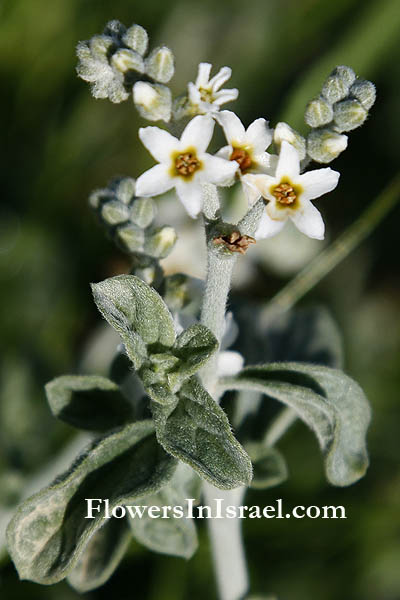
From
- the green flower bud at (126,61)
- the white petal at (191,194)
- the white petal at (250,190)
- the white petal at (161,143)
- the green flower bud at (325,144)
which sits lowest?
the white petal at (191,194)

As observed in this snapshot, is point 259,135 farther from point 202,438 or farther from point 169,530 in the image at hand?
point 169,530

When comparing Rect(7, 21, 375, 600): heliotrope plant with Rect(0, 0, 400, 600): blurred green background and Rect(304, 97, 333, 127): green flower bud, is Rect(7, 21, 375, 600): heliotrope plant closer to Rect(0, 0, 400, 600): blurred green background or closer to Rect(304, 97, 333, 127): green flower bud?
Rect(304, 97, 333, 127): green flower bud

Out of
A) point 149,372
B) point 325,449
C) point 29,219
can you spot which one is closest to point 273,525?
point 325,449

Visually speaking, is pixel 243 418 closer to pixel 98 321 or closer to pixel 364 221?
pixel 364 221

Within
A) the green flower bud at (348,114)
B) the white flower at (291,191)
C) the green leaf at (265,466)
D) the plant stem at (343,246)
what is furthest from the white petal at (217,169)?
the plant stem at (343,246)

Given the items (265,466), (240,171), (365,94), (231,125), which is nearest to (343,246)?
(265,466)

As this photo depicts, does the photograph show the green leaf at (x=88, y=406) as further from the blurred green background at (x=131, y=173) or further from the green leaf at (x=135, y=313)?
the blurred green background at (x=131, y=173)
